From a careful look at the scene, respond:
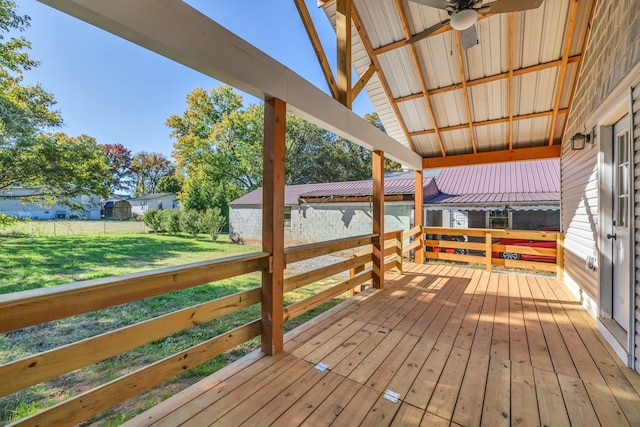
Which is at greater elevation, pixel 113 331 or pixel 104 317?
pixel 113 331

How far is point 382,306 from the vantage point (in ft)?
11.9

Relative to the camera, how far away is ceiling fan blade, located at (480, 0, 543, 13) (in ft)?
8.34

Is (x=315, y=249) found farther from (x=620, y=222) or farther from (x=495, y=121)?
(x=495, y=121)

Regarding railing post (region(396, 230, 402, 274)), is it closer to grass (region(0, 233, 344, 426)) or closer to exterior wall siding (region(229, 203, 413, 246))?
grass (region(0, 233, 344, 426))

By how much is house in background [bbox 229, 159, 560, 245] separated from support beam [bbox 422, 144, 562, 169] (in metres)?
3.03

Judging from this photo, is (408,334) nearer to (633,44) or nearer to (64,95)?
(633,44)

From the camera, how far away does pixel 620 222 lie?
2639mm

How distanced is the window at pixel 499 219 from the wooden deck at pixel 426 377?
753 centimetres

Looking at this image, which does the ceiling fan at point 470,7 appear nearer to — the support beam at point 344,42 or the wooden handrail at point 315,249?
the support beam at point 344,42

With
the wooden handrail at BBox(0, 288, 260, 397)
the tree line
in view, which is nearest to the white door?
the wooden handrail at BBox(0, 288, 260, 397)

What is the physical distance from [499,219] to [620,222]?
27.5 feet

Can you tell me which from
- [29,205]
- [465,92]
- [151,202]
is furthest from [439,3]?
[151,202]

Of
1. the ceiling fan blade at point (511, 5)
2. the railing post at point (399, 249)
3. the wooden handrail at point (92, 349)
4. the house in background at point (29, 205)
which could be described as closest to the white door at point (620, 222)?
the ceiling fan blade at point (511, 5)

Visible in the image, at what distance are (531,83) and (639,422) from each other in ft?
14.7
